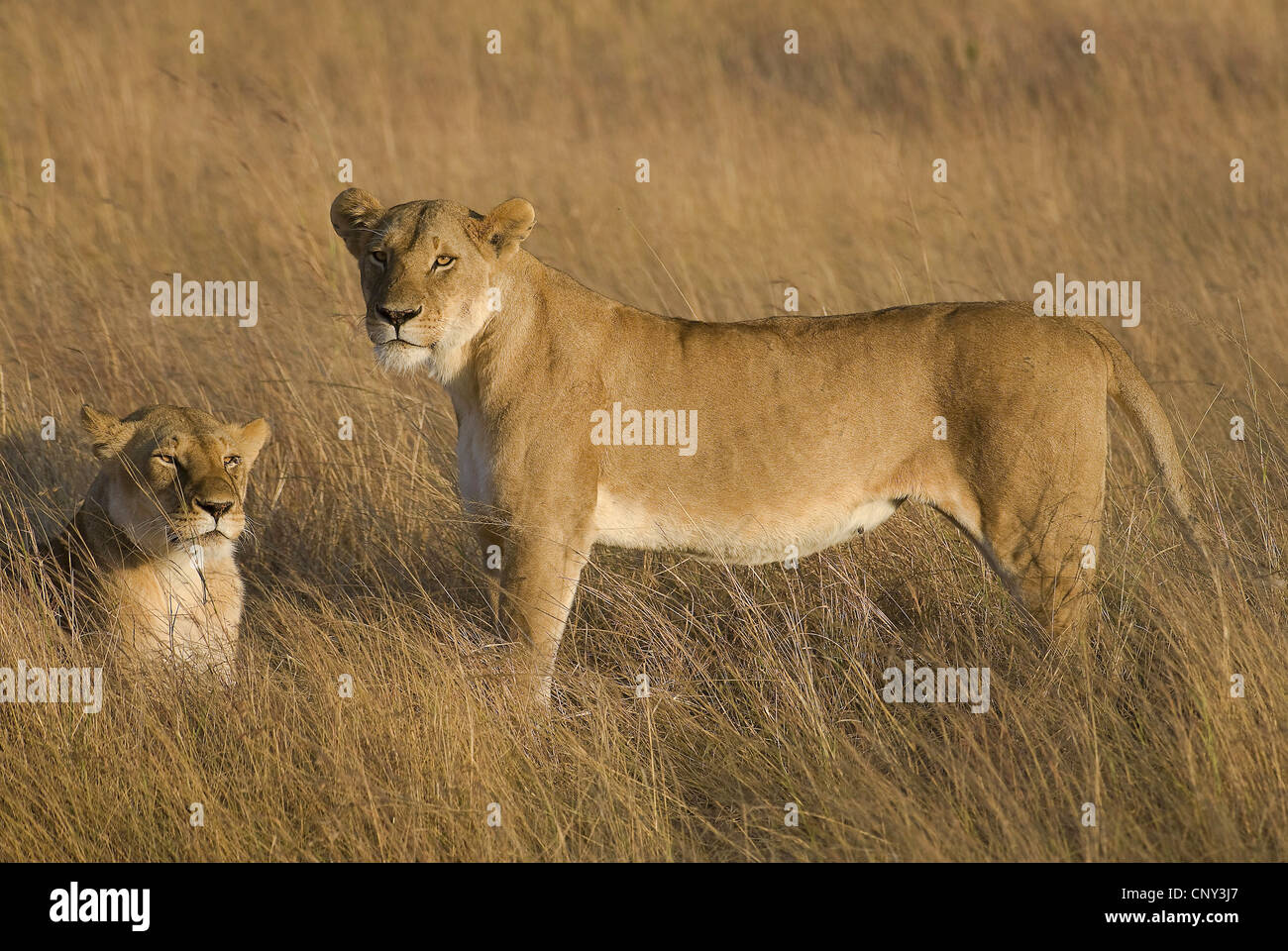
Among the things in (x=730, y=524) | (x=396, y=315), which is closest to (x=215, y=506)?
(x=396, y=315)

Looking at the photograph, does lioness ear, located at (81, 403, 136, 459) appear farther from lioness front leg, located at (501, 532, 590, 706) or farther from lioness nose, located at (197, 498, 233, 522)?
lioness front leg, located at (501, 532, 590, 706)

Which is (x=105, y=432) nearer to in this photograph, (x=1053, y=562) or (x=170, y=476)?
(x=170, y=476)

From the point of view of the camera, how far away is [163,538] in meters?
5.49

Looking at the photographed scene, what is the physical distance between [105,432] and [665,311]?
4.25m

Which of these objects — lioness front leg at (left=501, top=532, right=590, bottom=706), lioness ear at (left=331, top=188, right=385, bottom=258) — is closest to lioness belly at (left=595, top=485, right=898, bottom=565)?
lioness front leg at (left=501, top=532, right=590, bottom=706)

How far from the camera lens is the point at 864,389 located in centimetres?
512

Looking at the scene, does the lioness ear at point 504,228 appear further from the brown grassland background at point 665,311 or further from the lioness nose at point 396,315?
the brown grassland background at point 665,311

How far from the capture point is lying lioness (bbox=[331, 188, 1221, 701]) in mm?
5012

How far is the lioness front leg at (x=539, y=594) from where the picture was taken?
200 inches

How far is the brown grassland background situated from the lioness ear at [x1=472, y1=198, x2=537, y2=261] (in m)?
1.42

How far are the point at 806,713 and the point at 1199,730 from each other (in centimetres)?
126

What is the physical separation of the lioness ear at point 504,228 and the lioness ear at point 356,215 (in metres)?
0.43

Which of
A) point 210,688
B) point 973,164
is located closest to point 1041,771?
Answer: point 210,688

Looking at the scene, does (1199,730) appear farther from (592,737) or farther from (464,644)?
(464,644)
